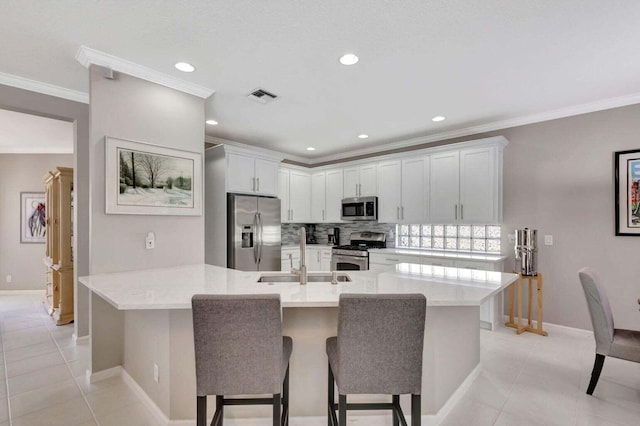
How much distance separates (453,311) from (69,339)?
4.06m

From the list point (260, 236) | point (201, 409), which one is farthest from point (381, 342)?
point (260, 236)

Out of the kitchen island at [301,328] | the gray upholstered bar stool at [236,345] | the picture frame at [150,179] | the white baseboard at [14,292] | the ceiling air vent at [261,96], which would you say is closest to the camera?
the gray upholstered bar stool at [236,345]

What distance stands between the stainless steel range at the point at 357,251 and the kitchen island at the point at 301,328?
256cm

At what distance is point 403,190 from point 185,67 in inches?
135

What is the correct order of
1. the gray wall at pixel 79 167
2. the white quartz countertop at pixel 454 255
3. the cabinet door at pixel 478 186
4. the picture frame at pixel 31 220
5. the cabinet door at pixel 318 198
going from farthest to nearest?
1. the cabinet door at pixel 318 198
2. the picture frame at pixel 31 220
3. the cabinet door at pixel 478 186
4. the white quartz countertop at pixel 454 255
5. the gray wall at pixel 79 167

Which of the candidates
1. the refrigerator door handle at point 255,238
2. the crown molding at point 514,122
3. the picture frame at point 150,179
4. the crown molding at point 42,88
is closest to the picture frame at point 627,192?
the crown molding at point 514,122

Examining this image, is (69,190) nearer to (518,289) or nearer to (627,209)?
(518,289)

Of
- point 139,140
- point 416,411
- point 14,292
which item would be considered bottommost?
point 14,292

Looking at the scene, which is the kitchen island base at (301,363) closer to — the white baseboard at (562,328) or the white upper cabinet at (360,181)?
Answer: the white baseboard at (562,328)

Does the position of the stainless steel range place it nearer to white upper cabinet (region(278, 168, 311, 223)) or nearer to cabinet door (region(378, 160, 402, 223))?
cabinet door (region(378, 160, 402, 223))

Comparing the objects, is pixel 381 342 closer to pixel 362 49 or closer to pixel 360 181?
pixel 362 49

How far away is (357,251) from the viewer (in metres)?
4.89

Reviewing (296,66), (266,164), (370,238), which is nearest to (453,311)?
(296,66)

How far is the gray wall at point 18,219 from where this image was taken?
5582mm
